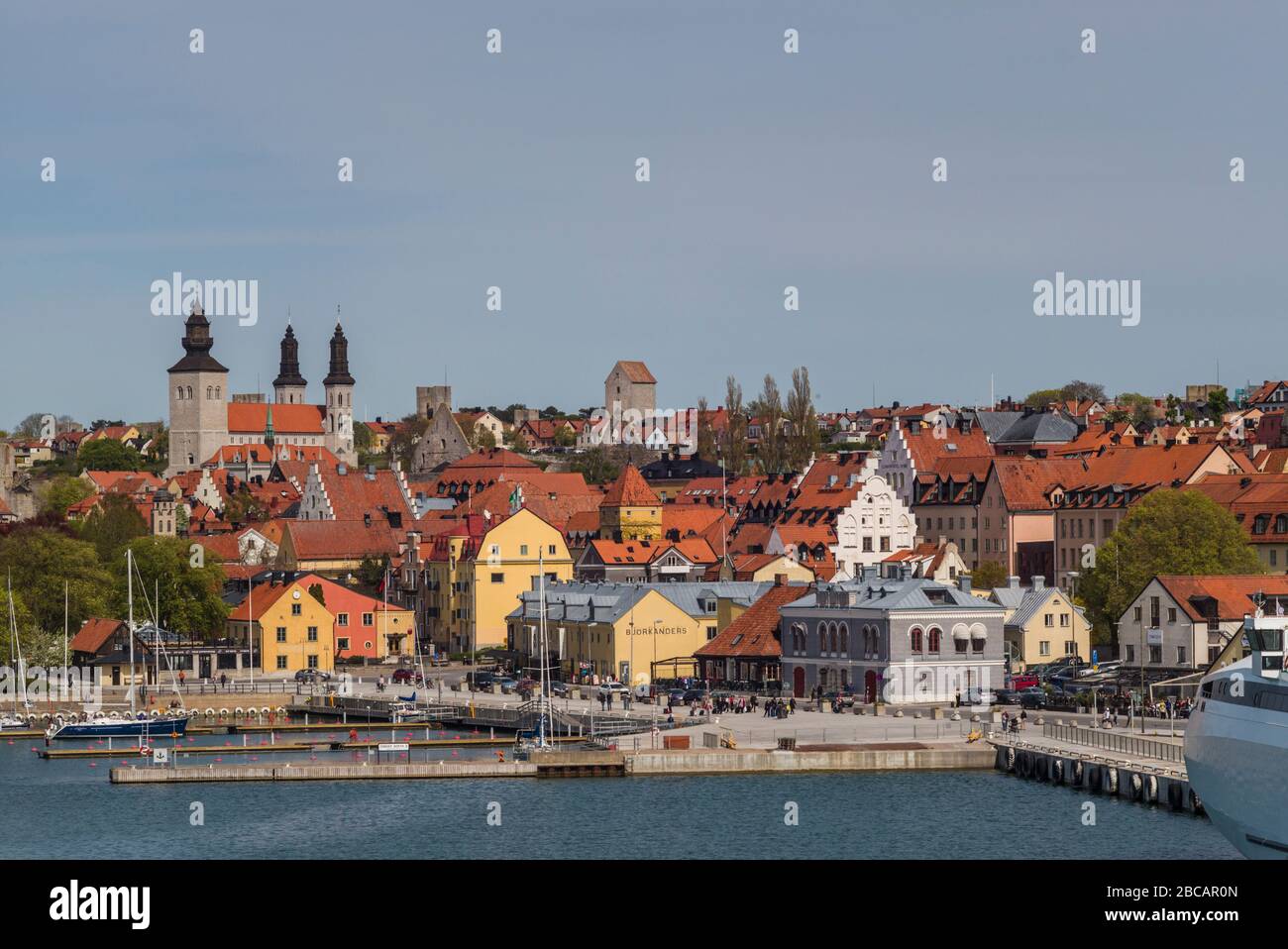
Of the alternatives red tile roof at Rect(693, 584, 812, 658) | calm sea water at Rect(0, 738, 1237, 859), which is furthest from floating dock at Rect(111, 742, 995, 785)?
red tile roof at Rect(693, 584, 812, 658)

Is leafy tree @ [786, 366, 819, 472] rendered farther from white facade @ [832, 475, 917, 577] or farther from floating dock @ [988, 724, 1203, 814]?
floating dock @ [988, 724, 1203, 814]

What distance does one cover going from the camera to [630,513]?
124 meters

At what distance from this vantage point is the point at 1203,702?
5062 centimetres

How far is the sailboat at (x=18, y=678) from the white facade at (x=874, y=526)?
42.4 meters

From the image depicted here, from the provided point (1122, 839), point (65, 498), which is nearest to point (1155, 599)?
point (1122, 839)

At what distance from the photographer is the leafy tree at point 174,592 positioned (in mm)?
109250

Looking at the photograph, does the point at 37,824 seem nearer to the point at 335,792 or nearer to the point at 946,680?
the point at 335,792

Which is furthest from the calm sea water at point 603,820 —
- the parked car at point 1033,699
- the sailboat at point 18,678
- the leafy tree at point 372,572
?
the leafy tree at point 372,572

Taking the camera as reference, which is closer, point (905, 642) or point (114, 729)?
point (905, 642)

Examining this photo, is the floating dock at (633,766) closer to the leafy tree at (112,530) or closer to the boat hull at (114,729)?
the boat hull at (114,729)

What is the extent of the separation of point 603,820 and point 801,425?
115777mm

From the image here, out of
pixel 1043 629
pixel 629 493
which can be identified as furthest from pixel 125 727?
pixel 629 493

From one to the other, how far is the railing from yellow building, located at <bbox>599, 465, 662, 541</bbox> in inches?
2050

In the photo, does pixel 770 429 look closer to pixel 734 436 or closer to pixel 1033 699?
pixel 734 436
